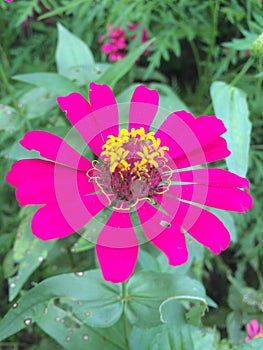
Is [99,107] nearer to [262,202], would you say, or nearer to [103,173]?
[103,173]

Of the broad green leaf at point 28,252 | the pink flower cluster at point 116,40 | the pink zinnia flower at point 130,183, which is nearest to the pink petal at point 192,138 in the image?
the pink zinnia flower at point 130,183

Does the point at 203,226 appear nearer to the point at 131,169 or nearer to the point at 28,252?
the point at 131,169

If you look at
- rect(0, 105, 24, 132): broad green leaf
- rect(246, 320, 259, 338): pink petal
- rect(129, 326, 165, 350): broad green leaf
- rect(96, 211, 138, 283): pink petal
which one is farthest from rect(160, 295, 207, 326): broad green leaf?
rect(0, 105, 24, 132): broad green leaf

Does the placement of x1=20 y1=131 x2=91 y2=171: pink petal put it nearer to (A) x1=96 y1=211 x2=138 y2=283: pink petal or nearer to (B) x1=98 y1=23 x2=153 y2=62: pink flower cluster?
(A) x1=96 y1=211 x2=138 y2=283: pink petal

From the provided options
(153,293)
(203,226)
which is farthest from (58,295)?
(203,226)

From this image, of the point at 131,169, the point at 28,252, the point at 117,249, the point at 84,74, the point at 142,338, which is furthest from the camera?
the point at 84,74
